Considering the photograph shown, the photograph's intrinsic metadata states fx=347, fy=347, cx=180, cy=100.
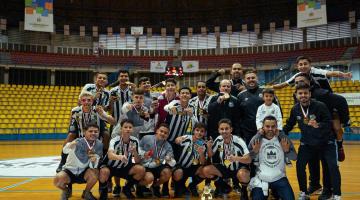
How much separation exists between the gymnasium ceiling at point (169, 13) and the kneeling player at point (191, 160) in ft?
77.2

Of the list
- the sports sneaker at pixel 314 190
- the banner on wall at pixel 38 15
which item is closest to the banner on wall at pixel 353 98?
the sports sneaker at pixel 314 190

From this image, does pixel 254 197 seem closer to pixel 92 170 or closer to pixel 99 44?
pixel 92 170

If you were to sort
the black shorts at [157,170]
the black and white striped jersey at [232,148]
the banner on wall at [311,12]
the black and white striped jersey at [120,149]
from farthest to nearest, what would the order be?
the banner on wall at [311,12] → the black shorts at [157,170] → the black and white striped jersey at [120,149] → the black and white striped jersey at [232,148]

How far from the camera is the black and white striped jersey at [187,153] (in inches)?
205

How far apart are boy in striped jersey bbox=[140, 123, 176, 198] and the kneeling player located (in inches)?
6.3

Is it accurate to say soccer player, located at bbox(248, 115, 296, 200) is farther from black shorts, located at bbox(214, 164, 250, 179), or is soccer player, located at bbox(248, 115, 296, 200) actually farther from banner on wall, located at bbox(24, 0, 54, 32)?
banner on wall, located at bbox(24, 0, 54, 32)

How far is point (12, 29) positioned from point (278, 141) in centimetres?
2606

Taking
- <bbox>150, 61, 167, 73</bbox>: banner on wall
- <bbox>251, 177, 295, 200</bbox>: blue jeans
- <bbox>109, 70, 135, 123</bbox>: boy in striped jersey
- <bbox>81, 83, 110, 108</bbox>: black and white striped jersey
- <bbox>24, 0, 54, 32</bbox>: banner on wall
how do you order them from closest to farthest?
1. <bbox>251, 177, 295, 200</bbox>: blue jeans
2. <bbox>81, 83, 110, 108</bbox>: black and white striped jersey
3. <bbox>109, 70, 135, 123</bbox>: boy in striped jersey
4. <bbox>24, 0, 54, 32</bbox>: banner on wall
5. <bbox>150, 61, 167, 73</bbox>: banner on wall

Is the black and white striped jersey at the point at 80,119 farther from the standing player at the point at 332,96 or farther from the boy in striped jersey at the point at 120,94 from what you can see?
the standing player at the point at 332,96

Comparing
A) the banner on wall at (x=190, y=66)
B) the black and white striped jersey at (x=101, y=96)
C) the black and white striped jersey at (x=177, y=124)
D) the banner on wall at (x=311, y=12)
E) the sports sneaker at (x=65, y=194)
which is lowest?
the sports sneaker at (x=65, y=194)

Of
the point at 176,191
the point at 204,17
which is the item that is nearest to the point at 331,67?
the point at 204,17

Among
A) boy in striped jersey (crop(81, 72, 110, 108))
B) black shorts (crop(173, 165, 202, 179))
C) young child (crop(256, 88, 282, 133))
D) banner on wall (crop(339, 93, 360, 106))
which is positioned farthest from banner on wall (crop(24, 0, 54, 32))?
young child (crop(256, 88, 282, 133))

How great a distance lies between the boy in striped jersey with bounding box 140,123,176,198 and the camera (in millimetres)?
5000

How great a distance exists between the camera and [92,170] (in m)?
4.62
